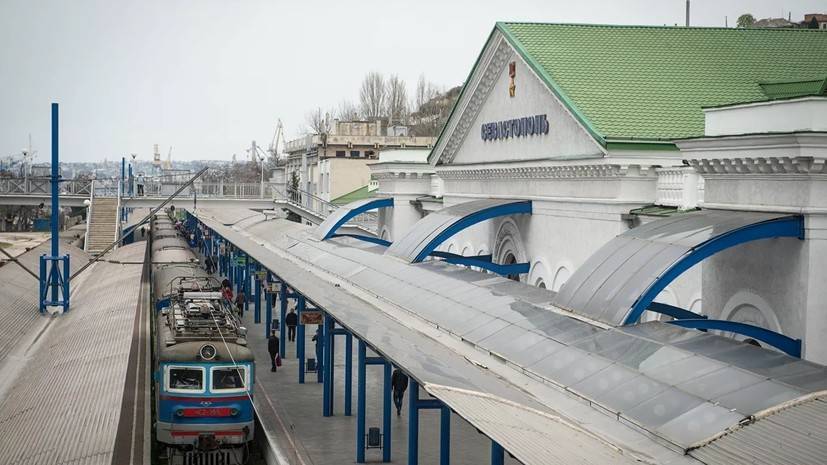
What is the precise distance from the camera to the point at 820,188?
1426 cm

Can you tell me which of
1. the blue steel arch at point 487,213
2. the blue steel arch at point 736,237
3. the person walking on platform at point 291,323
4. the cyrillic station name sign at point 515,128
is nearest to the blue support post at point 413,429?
the blue steel arch at point 736,237

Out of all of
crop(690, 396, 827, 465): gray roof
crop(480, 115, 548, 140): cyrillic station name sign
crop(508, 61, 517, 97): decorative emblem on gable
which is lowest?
crop(690, 396, 827, 465): gray roof

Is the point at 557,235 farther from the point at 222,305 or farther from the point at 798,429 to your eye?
the point at 798,429

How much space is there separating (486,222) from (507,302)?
45.6 feet

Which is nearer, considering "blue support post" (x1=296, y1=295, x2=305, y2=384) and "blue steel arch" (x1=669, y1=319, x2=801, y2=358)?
"blue steel arch" (x1=669, y1=319, x2=801, y2=358)

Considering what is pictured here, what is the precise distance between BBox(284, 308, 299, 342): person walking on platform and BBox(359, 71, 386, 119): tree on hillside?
83.8 m

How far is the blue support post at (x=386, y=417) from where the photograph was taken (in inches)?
666

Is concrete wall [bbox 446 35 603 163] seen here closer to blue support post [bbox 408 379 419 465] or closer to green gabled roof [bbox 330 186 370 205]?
blue support post [bbox 408 379 419 465]

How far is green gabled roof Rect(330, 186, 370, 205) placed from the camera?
65.2 meters

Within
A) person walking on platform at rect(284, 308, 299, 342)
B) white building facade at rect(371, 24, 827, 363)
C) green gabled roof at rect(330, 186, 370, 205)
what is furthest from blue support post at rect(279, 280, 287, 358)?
green gabled roof at rect(330, 186, 370, 205)

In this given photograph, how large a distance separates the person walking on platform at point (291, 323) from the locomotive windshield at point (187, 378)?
11922 mm

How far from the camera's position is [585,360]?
12.6 meters

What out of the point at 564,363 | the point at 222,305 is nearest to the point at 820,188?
the point at 564,363

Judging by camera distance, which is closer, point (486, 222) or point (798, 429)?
point (798, 429)
